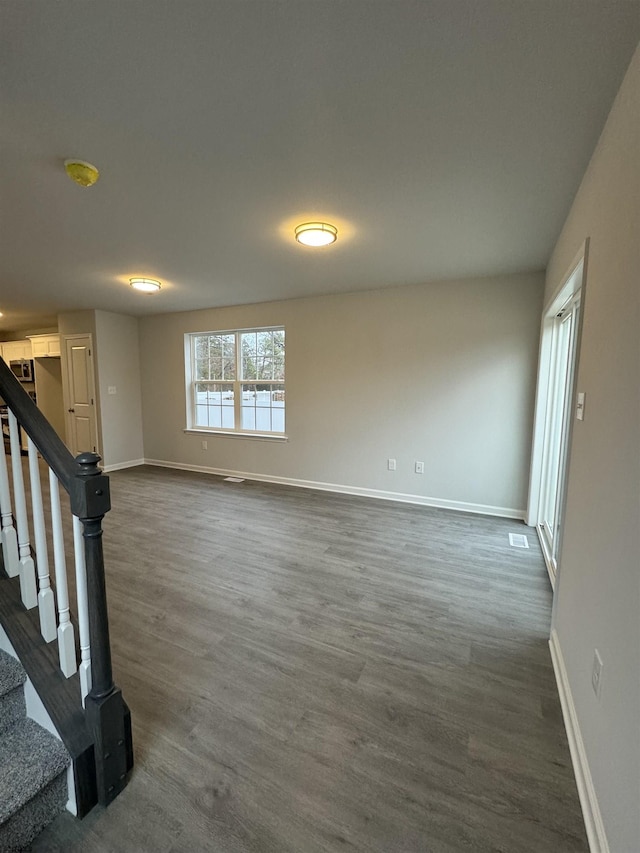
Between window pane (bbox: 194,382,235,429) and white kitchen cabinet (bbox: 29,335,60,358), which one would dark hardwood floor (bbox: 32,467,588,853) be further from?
white kitchen cabinet (bbox: 29,335,60,358)

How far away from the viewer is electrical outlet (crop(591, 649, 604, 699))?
1.19 meters

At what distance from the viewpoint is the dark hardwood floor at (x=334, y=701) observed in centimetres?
115

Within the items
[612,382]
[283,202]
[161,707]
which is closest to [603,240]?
[612,382]

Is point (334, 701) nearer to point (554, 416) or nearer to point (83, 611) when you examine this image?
point (83, 611)

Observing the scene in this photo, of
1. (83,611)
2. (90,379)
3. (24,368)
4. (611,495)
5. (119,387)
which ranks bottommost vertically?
(83,611)

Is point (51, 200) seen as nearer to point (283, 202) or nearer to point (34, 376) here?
point (283, 202)

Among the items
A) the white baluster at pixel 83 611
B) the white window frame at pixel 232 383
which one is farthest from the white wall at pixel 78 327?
the white baluster at pixel 83 611

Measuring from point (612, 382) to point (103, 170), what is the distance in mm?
2595

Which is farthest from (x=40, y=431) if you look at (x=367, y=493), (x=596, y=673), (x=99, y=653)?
(x=367, y=493)

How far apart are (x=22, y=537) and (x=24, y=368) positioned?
7.77 m

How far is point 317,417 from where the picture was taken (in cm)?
478

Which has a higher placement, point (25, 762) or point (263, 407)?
point (263, 407)

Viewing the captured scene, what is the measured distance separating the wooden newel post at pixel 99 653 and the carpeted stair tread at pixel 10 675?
0.92 feet

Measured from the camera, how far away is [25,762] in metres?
1.12
